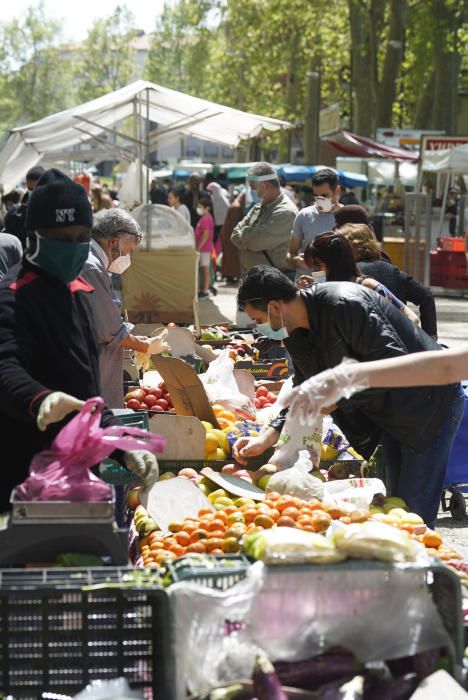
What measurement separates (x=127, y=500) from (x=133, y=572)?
7.28ft

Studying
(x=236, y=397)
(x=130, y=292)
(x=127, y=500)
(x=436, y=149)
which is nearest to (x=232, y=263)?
(x=436, y=149)

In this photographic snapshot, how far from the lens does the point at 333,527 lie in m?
4.06

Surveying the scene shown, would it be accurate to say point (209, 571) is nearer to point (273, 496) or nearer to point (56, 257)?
point (56, 257)

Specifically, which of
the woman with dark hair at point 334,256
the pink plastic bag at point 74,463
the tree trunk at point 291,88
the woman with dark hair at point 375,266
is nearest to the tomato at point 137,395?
the woman with dark hair at point 375,266

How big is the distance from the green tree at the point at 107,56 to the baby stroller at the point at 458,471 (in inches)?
3991

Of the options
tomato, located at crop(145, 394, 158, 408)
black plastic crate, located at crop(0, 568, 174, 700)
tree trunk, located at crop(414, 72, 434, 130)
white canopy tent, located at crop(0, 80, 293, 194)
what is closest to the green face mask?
black plastic crate, located at crop(0, 568, 174, 700)

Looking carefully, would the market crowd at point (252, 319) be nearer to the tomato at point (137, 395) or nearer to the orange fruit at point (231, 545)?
the orange fruit at point (231, 545)

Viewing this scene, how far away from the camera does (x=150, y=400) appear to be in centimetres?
731

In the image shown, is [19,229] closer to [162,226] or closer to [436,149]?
[162,226]

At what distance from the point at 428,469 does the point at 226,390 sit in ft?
8.04

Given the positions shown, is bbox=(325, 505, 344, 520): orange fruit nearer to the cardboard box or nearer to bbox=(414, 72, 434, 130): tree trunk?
the cardboard box

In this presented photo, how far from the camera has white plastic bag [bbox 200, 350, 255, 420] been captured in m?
7.16

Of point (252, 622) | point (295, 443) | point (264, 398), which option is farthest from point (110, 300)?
point (252, 622)

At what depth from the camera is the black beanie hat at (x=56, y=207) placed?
362 centimetres
